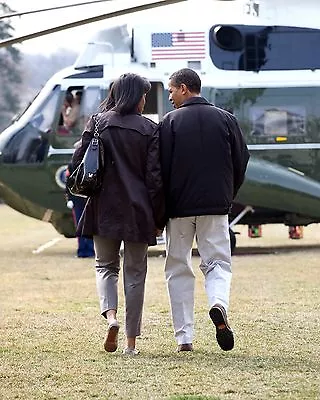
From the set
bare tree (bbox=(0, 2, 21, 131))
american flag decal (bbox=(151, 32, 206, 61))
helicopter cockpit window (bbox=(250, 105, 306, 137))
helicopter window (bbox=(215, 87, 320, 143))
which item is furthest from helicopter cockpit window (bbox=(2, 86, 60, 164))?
bare tree (bbox=(0, 2, 21, 131))

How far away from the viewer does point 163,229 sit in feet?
24.6

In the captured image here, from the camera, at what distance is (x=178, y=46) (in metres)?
16.2

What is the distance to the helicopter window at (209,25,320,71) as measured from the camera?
53.5ft

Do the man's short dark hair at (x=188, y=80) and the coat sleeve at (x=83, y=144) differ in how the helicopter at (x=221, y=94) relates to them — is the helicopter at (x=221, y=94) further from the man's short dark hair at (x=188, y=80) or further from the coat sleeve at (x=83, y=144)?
the coat sleeve at (x=83, y=144)

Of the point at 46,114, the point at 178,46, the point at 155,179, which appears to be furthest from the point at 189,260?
the point at 46,114

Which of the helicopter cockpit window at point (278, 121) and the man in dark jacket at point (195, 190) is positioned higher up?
the man in dark jacket at point (195, 190)

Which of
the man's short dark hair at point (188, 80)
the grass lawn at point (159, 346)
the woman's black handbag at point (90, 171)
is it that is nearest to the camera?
the grass lawn at point (159, 346)

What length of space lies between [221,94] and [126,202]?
29.7ft

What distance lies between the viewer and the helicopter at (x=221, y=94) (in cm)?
1616

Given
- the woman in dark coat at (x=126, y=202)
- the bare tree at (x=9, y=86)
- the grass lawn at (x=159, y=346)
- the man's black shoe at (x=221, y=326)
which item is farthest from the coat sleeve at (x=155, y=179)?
the bare tree at (x=9, y=86)

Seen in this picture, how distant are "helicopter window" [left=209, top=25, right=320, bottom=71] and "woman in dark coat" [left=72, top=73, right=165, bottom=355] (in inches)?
354

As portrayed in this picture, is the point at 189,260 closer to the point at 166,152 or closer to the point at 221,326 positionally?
the point at 221,326

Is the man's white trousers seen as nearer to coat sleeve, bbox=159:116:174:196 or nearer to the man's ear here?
coat sleeve, bbox=159:116:174:196

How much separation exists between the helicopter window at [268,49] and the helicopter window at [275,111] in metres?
0.38
